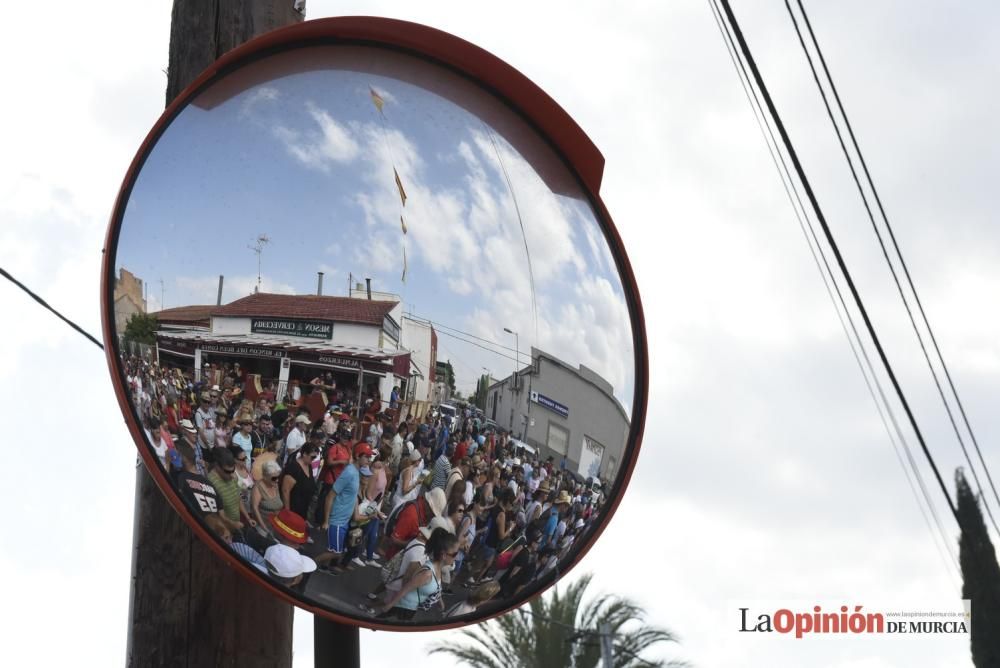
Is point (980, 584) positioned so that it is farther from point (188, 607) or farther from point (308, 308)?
point (308, 308)

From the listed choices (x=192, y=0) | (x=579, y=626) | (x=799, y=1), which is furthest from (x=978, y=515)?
(x=192, y=0)

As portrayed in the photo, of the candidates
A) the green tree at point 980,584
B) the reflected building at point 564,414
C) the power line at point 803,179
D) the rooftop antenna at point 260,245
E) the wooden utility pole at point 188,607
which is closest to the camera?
the rooftop antenna at point 260,245

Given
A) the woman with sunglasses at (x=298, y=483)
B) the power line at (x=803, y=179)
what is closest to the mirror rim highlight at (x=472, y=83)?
the woman with sunglasses at (x=298, y=483)

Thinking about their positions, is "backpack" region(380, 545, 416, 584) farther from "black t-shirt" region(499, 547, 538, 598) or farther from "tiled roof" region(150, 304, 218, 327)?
"tiled roof" region(150, 304, 218, 327)

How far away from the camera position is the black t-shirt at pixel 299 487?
1.29 metres

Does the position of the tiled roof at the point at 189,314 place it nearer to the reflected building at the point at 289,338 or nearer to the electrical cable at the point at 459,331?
the reflected building at the point at 289,338

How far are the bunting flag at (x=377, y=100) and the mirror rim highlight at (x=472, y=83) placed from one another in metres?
0.09

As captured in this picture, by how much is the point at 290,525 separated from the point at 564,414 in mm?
400

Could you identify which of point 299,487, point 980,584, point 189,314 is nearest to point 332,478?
point 299,487

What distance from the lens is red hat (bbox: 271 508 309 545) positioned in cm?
130

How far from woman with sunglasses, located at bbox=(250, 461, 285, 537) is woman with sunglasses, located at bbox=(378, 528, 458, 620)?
20 cm

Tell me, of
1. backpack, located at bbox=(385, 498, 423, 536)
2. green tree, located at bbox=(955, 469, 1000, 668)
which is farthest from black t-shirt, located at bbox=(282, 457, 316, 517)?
green tree, located at bbox=(955, 469, 1000, 668)

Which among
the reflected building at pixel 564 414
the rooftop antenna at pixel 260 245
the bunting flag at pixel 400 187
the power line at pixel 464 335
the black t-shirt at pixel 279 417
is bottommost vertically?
the black t-shirt at pixel 279 417

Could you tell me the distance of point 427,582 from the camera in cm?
139
